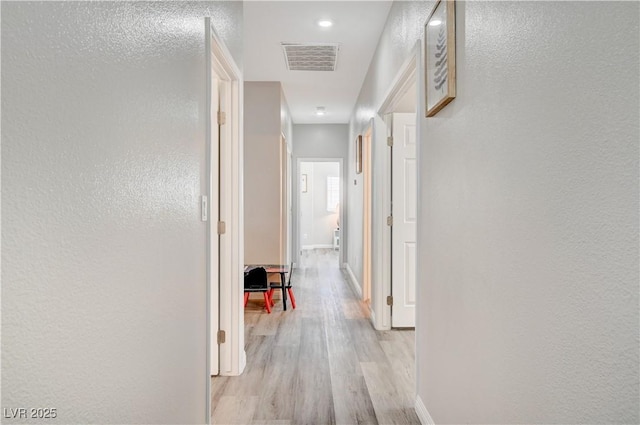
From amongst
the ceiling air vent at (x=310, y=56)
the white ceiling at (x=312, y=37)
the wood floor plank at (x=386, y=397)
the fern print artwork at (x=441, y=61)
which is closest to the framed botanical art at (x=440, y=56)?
the fern print artwork at (x=441, y=61)

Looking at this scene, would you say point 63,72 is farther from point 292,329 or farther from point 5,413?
point 292,329

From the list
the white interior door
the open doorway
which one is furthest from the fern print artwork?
the open doorway

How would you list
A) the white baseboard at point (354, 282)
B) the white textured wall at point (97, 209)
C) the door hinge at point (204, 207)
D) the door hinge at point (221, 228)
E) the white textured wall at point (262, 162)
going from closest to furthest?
the white textured wall at point (97, 209)
the door hinge at point (204, 207)
the door hinge at point (221, 228)
the white textured wall at point (262, 162)
the white baseboard at point (354, 282)

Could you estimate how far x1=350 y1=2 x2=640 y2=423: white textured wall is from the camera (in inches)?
29.5

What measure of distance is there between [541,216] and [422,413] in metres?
1.49

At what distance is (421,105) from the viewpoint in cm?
212

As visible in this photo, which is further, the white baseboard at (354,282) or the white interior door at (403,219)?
the white baseboard at (354,282)

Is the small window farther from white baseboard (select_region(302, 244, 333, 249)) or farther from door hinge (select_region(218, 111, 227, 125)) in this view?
door hinge (select_region(218, 111, 227, 125))

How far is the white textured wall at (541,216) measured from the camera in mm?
749

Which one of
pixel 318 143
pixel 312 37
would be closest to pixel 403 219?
pixel 312 37

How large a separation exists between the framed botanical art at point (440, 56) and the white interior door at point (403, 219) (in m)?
1.58

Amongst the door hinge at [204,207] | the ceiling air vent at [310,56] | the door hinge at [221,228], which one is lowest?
the door hinge at [221,228]

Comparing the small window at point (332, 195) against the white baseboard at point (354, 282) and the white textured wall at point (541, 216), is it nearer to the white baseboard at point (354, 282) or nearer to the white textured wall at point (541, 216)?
the white baseboard at point (354, 282)

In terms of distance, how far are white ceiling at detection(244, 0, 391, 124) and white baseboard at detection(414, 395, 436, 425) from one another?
2578 millimetres
